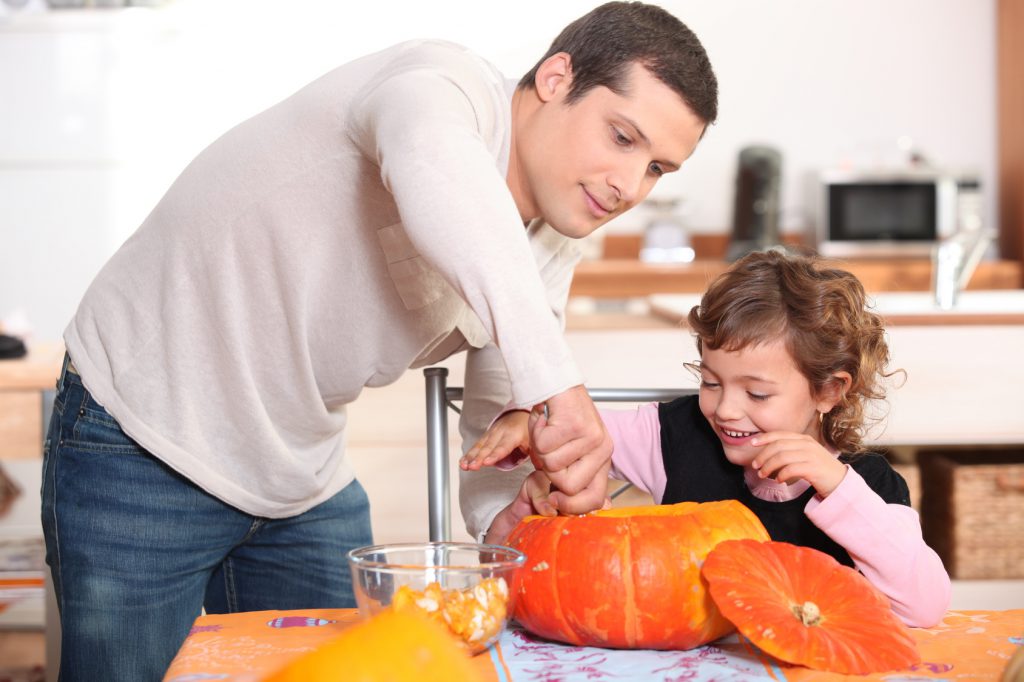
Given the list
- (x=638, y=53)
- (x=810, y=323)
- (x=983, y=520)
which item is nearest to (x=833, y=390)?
(x=810, y=323)

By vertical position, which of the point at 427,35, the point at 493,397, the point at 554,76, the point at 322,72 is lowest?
the point at 493,397

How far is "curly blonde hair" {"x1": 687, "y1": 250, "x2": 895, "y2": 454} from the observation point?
122 centimetres

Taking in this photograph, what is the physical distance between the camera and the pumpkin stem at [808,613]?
77 cm

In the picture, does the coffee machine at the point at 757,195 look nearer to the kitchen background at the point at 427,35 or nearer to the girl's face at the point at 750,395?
the kitchen background at the point at 427,35

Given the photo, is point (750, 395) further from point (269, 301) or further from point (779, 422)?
point (269, 301)

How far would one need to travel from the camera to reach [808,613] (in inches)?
30.5

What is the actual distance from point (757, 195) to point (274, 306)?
3.03m

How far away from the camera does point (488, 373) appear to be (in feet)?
4.25

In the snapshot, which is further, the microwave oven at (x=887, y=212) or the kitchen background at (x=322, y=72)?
the kitchen background at (x=322, y=72)

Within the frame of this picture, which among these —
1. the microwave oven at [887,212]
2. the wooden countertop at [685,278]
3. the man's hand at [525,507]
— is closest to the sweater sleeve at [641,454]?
the man's hand at [525,507]

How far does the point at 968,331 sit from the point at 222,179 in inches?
63.3

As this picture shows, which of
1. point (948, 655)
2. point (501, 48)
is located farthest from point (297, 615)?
point (501, 48)

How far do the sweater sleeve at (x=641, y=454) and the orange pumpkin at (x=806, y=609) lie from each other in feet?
1.57

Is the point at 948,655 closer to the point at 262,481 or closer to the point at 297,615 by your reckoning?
the point at 297,615
